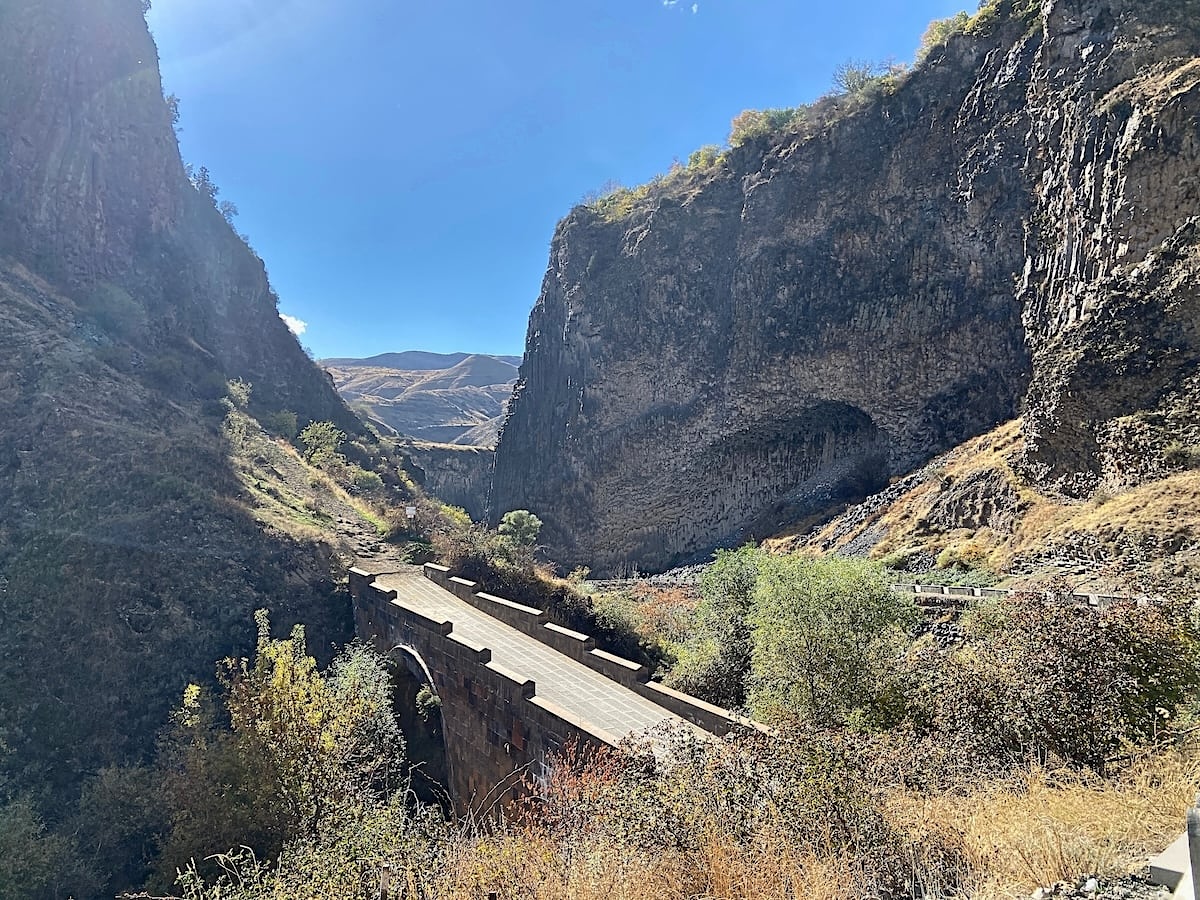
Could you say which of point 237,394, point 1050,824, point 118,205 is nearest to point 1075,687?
point 1050,824

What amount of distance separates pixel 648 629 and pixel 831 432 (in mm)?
28382

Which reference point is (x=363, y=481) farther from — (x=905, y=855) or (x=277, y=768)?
(x=905, y=855)

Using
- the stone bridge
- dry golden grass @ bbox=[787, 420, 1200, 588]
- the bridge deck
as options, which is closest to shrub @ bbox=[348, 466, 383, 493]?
the bridge deck

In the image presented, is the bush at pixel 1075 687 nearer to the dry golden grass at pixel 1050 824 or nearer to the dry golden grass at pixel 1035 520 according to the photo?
the dry golden grass at pixel 1050 824

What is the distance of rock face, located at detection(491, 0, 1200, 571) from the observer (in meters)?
21.2

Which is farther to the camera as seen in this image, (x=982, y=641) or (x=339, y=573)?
(x=339, y=573)

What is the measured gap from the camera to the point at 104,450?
17250mm

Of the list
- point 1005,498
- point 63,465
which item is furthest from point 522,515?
point 1005,498

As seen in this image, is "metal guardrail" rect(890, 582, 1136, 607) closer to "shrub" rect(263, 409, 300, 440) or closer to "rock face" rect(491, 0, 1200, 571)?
"rock face" rect(491, 0, 1200, 571)

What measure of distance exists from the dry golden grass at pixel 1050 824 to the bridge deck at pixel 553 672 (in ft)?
8.51

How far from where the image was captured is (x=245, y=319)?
46.0m

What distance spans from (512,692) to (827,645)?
4.46m

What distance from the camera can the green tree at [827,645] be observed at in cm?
723

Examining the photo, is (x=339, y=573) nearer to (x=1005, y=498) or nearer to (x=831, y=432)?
(x=1005, y=498)
